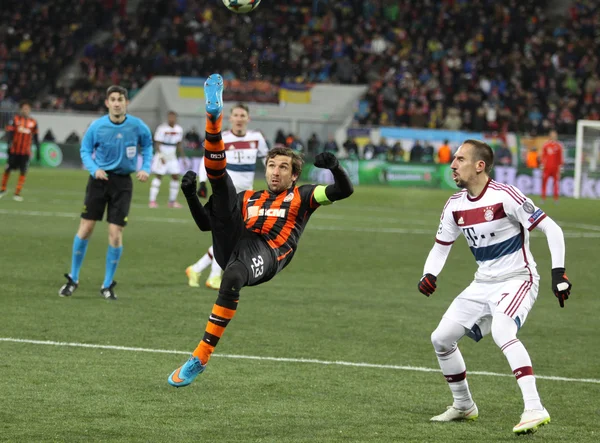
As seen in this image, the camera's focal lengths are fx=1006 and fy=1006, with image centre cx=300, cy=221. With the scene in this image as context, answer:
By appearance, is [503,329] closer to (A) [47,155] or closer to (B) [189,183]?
(B) [189,183]

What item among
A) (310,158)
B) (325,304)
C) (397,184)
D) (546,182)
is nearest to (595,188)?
(546,182)

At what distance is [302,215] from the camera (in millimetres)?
7504

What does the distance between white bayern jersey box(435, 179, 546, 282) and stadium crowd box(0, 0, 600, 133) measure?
27619 millimetres

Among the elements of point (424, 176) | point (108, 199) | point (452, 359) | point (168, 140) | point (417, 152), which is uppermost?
point (108, 199)

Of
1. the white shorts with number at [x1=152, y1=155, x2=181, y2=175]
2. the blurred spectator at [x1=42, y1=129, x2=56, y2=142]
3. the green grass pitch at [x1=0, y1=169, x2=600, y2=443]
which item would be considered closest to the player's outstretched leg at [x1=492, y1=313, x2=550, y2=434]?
the green grass pitch at [x1=0, y1=169, x2=600, y2=443]

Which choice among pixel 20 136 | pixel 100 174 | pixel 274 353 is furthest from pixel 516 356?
pixel 20 136

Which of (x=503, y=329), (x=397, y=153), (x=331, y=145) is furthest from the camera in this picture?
(x=331, y=145)

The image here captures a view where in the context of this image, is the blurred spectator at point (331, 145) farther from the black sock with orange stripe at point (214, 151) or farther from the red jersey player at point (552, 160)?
the black sock with orange stripe at point (214, 151)

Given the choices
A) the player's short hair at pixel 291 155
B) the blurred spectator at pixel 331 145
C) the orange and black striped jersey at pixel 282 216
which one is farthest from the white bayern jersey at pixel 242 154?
the blurred spectator at pixel 331 145

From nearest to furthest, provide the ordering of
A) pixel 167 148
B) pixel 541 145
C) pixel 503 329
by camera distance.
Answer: pixel 503 329 < pixel 167 148 < pixel 541 145

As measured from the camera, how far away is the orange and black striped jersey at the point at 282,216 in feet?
24.3

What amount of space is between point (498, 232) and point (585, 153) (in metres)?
25.4

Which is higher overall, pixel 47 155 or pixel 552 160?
pixel 552 160

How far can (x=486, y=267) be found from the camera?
22.4 feet
